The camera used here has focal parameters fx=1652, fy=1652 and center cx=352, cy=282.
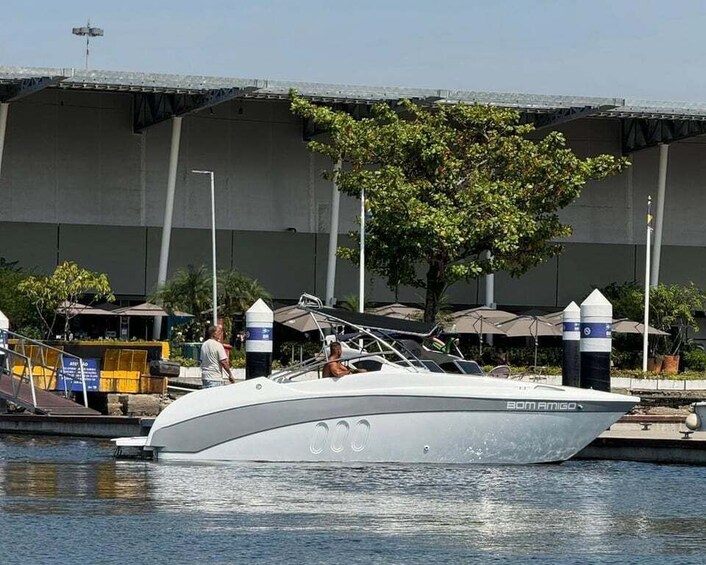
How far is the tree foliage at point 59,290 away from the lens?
53406 mm

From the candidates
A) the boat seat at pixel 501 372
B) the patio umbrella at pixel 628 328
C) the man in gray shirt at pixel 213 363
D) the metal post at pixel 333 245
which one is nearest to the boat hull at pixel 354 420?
the boat seat at pixel 501 372

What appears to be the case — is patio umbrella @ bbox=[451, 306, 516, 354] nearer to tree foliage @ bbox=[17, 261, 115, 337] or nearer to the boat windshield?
tree foliage @ bbox=[17, 261, 115, 337]

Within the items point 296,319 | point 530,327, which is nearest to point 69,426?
point 296,319

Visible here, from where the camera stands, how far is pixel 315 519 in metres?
17.4

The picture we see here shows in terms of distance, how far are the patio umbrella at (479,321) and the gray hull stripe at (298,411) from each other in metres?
29.0

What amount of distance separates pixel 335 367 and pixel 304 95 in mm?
34861

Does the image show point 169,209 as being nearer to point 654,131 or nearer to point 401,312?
point 401,312

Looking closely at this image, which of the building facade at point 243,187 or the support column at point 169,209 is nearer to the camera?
the support column at point 169,209

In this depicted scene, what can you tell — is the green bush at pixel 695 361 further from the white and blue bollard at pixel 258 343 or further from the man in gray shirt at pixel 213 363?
the man in gray shirt at pixel 213 363

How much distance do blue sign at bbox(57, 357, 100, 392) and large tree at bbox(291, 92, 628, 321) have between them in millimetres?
10607

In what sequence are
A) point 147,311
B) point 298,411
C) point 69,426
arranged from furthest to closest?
1. point 147,311
2. point 69,426
3. point 298,411

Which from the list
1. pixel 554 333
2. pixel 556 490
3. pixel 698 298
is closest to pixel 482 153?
pixel 554 333

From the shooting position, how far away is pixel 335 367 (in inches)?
906

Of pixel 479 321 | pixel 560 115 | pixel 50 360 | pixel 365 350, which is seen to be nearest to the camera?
pixel 365 350
